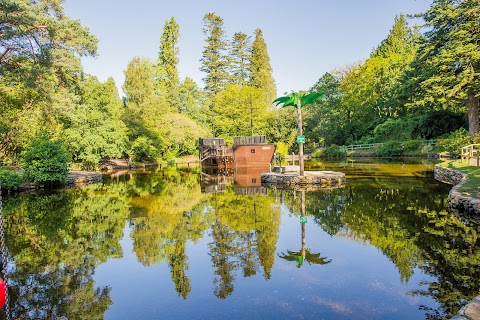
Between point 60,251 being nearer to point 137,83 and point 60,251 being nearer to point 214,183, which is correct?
point 214,183

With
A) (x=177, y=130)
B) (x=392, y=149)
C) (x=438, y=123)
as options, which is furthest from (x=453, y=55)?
(x=177, y=130)

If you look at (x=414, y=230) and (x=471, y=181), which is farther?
(x=471, y=181)

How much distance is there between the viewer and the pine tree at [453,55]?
2525 centimetres

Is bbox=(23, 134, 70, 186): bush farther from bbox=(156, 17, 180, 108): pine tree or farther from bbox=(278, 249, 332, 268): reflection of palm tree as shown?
bbox=(156, 17, 180, 108): pine tree

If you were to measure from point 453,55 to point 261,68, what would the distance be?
36.9 metres

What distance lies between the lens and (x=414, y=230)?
8.96 metres

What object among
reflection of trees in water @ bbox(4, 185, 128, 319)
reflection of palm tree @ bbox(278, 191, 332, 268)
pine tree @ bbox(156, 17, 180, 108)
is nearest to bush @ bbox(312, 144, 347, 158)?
pine tree @ bbox(156, 17, 180, 108)

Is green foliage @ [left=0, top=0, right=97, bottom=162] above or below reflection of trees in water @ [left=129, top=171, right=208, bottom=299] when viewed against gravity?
above

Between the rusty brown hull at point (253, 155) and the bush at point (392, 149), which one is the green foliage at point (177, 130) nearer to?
the rusty brown hull at point (253, 155)

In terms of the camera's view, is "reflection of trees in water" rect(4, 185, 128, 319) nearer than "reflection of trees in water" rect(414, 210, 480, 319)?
No

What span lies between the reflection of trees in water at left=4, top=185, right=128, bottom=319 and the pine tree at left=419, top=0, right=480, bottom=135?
24900mm

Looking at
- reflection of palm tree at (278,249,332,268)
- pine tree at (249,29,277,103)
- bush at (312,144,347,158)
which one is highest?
pine tree at (249,29,277,103)

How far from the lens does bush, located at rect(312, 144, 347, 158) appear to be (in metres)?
45.1

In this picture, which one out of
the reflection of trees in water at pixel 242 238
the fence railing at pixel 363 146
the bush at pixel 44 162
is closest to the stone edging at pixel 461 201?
the reflection of trees in water at pixel 242 238
